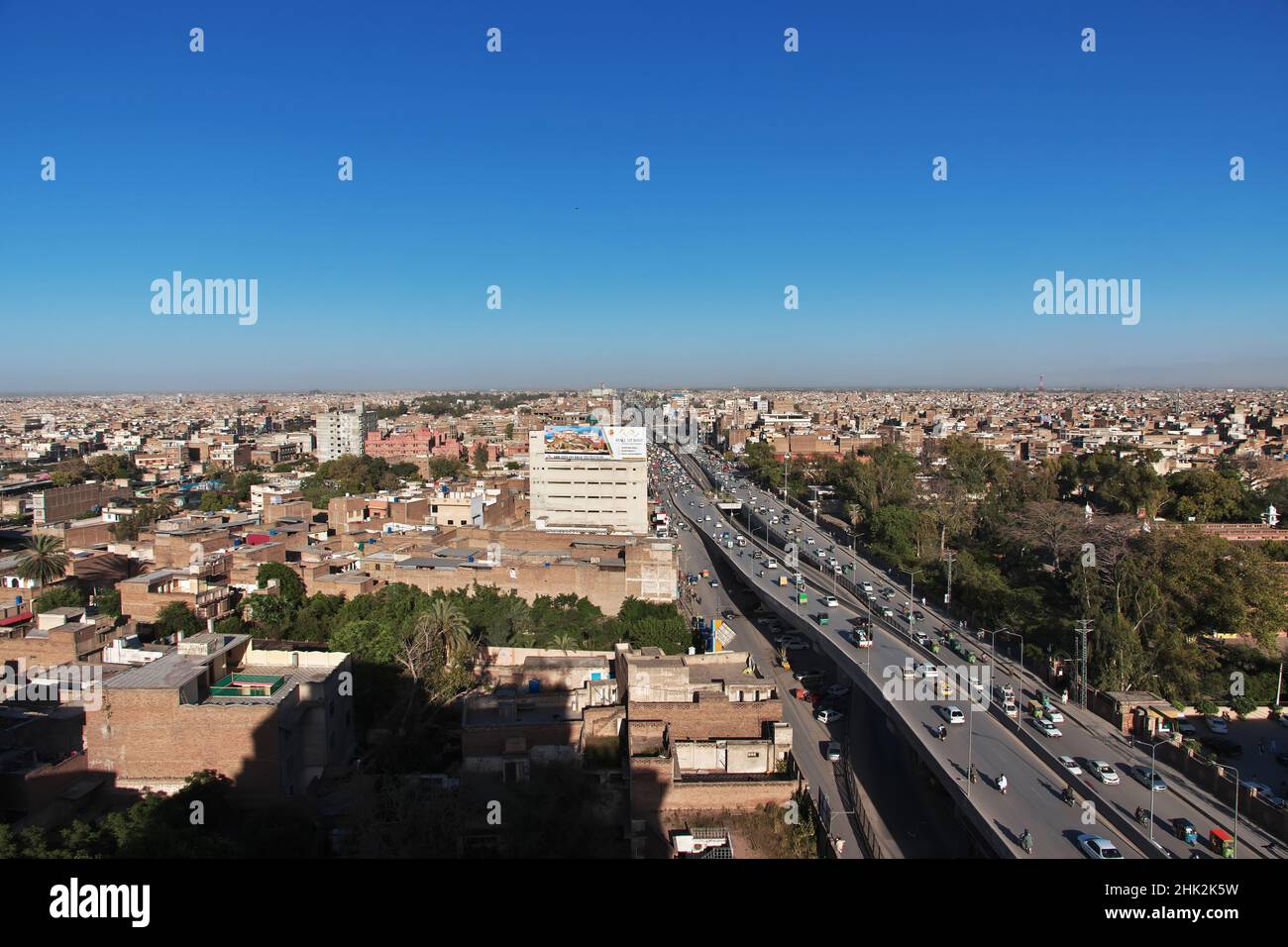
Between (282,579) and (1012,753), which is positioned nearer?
(1012,753)

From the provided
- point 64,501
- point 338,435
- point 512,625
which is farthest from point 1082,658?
point 338,435

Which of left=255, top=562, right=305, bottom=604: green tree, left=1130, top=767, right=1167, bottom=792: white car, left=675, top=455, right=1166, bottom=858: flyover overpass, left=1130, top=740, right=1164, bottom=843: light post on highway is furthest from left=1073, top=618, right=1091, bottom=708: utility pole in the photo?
left=255, top=562, right=305, bottom=604: green tree

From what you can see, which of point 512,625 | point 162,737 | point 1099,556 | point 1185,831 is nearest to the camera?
point 1185,831

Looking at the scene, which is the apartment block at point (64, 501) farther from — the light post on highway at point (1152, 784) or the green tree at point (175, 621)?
the light post on highway at point (1152, 784)

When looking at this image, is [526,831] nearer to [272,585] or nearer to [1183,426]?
[272,585]

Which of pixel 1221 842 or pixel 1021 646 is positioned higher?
pixel 1021 646

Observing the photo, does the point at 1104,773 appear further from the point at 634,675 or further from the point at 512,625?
the point at 512,625
